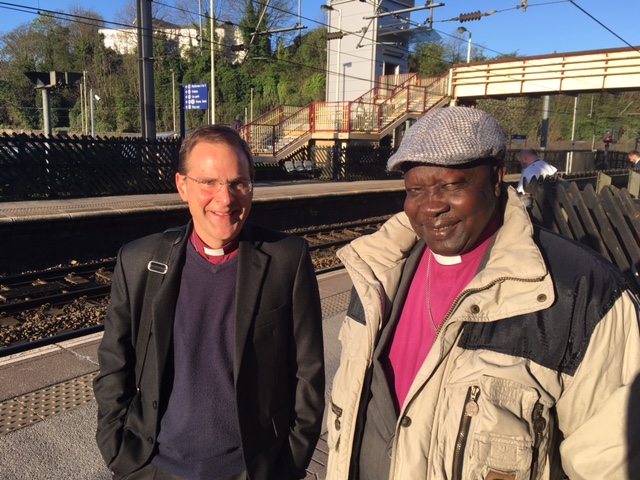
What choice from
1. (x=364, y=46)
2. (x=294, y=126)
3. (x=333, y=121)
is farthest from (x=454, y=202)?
(x=364, y=46)

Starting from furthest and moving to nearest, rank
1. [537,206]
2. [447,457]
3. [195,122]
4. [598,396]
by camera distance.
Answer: [195,122]
[537,206]
[447,457]
[598,396]

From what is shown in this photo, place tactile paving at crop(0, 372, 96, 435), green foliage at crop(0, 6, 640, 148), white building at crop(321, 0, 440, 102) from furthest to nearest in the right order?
1. green foliage at crop(0, 6, 640, 148)
2. white building at crop(321, 0, 440, 102)
3. tactile paving at crop(0, 372, 96, 435)

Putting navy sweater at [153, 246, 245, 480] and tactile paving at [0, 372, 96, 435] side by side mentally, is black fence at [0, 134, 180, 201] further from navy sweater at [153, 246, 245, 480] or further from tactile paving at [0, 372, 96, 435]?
navy sweater at [153, 246, 245, 480]

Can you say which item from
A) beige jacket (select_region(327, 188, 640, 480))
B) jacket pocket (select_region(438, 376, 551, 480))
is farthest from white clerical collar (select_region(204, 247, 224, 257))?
jacket pocket (select_region(438, 376, 551, 480))

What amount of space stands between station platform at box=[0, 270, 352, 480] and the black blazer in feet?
4.06

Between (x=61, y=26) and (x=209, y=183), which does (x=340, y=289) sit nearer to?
(x=209, y=183)

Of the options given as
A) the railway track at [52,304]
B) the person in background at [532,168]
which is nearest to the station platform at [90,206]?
the railway track at [52,304]

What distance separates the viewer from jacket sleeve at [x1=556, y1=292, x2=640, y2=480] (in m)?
1.27

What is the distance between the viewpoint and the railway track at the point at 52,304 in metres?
5.96

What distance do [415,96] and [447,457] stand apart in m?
27.6

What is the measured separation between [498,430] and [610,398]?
28 cm

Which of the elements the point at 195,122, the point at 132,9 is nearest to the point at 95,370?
the point at 195,122

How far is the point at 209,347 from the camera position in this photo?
187cm

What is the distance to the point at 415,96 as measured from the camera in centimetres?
2742
